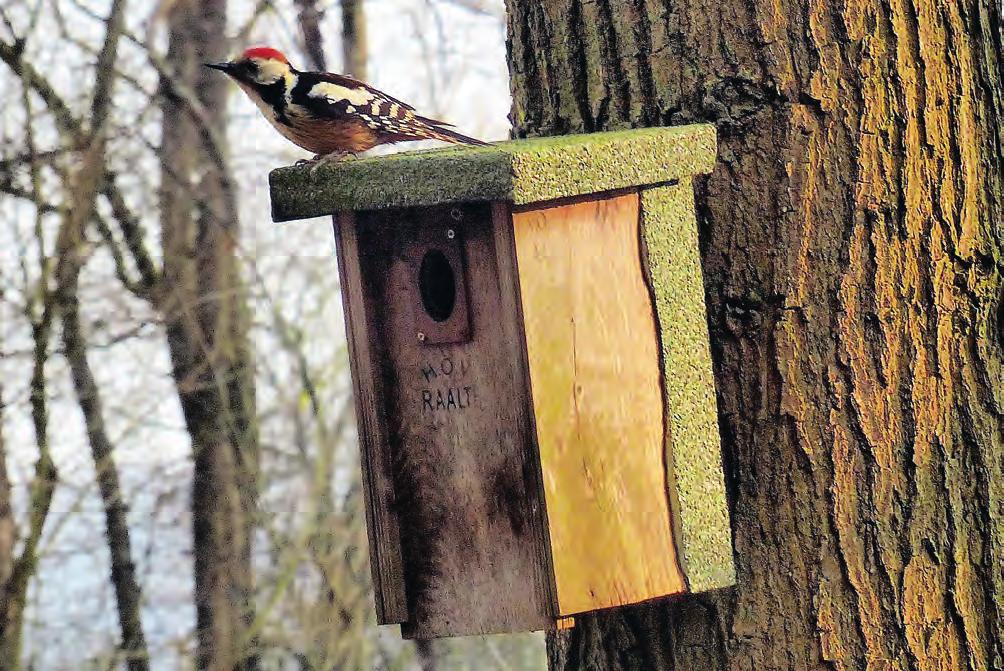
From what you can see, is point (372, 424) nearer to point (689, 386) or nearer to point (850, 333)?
point (689, 386)

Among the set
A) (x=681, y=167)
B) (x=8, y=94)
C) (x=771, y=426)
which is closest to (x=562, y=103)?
(x=681, y=167)

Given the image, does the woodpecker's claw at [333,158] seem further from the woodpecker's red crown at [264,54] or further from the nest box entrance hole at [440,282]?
the woodpecker's red crown at [264,54]

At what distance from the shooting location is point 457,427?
76.9 inches

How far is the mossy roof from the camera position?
1.72 metres

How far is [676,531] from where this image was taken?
1.96 meters

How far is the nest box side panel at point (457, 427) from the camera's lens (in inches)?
73.7

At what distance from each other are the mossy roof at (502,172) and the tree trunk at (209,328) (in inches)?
150

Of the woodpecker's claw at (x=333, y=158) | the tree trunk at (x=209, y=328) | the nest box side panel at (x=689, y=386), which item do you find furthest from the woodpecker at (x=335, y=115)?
the tree trunk at (x=209, y=328)

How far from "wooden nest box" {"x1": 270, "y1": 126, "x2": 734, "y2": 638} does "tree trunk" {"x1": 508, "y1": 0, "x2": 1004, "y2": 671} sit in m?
0.09

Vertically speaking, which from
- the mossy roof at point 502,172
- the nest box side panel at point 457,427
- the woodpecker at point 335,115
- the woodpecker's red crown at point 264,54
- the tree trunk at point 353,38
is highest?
Answer: the tree trunk at point 353,38

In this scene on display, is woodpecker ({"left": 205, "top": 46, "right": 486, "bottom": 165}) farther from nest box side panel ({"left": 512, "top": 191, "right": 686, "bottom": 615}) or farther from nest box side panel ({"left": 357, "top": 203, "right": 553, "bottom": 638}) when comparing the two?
nest box side panel ({"left": 512, "top": 191, "right": 686, "bottom": 615})

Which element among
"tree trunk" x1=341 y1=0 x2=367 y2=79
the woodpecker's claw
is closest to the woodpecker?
the woodpecker's claw

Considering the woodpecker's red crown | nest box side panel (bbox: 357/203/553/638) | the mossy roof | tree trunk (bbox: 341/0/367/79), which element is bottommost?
nest box side panel (bbox: 357/203/553/638)

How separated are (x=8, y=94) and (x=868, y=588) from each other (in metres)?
4.33
